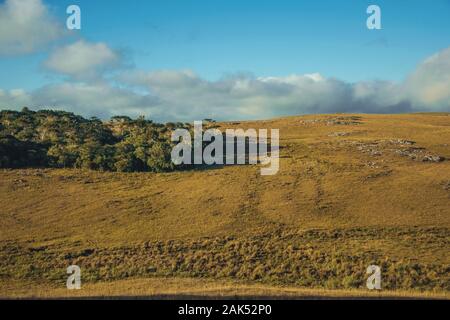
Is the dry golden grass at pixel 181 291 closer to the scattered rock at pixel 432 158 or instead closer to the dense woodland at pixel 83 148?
the dense woodland at pixel 83 148

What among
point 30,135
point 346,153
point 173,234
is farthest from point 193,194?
point 30,135

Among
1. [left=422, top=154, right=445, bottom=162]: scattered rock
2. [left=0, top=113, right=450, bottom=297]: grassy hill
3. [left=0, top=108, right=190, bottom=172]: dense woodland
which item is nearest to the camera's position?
[left=0, top=113, right=450, bottom=297]: grassy hill

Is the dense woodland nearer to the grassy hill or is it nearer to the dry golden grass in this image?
the grassy hill

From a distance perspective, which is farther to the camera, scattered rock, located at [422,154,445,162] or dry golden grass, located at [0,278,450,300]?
scattered rock, located at [422,154,445,162]

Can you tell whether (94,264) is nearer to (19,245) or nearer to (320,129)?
(19,245)

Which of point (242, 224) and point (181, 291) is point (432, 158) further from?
point (181, 291)
